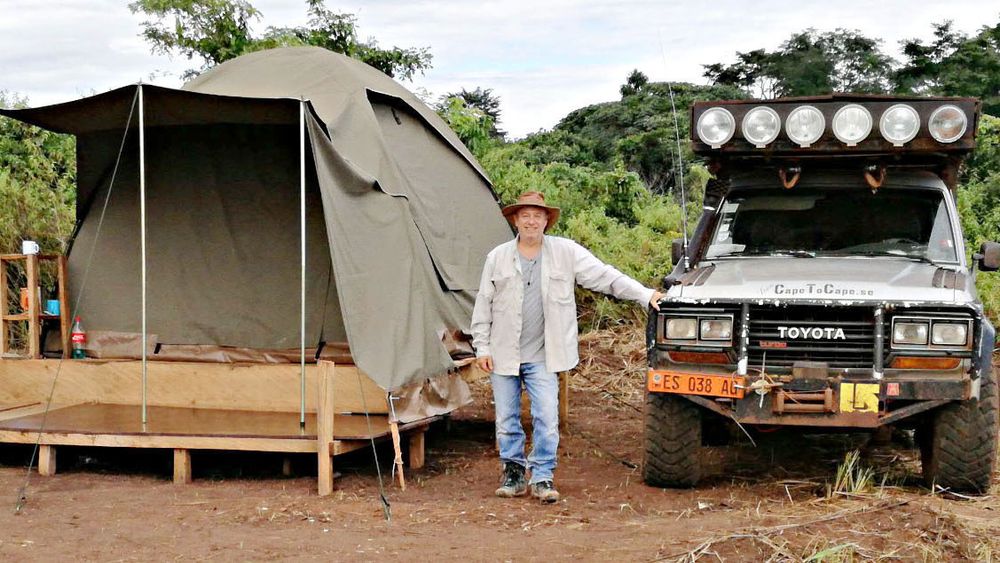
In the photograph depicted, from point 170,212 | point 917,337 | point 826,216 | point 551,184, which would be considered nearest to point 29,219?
point 170,212

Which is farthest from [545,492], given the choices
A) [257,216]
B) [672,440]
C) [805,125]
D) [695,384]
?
[257,216]

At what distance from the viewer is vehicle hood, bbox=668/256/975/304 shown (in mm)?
5848

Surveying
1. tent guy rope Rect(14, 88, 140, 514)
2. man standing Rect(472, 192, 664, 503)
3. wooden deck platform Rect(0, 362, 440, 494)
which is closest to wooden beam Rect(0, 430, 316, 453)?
wooden deck platform Rect(0, 362, 440, 494)

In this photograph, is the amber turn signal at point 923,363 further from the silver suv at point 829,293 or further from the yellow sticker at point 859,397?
the yellow sticker at point 859,397

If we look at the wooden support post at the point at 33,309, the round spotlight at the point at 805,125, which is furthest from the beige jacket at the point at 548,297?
the wooden support post at the point at 33,309

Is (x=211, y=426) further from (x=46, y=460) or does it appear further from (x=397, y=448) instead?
(x=397, y=448)

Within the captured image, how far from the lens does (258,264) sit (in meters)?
8.49

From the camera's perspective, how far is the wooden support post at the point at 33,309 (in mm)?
8195

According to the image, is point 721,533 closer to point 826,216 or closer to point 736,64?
point 826,216

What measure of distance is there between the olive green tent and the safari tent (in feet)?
0.05

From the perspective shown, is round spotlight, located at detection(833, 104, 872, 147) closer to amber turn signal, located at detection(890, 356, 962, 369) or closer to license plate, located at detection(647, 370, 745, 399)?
amber turn signal, located at detection(890, 356, 962, 369)

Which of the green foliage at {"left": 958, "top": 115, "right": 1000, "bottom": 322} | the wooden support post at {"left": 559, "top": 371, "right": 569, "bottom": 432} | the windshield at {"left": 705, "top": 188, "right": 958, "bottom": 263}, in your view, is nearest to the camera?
the windshield at {"left": 705, "top": 188, "right": 958, "bottom": 263}

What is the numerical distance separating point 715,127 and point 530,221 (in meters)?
1.27

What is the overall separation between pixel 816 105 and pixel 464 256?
10.8ft
